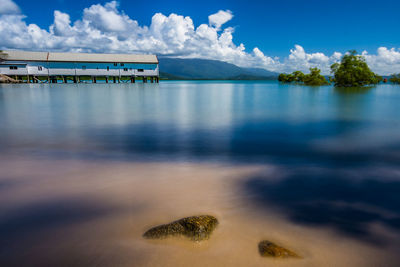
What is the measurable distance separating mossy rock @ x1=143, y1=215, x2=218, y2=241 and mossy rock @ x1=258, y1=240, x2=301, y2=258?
2.70 ft

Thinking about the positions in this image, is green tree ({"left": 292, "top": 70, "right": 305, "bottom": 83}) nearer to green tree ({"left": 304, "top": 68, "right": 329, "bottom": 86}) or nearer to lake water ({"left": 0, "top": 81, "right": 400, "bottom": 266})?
green tree ({"left": 304, "top": 68, "right": 329, "bottom": 86})

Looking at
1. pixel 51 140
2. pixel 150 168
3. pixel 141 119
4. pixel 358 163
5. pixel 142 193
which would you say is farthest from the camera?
pixel 141 119

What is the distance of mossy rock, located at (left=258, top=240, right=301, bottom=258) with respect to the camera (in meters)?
3.39

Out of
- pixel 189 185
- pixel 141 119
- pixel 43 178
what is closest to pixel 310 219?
pixel 189 185

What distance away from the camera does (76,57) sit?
61.8 meters

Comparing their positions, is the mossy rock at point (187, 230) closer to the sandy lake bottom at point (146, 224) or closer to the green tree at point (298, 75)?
the sandy lake bottom at point (146, 224)

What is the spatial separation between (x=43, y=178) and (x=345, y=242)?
643 centimetres

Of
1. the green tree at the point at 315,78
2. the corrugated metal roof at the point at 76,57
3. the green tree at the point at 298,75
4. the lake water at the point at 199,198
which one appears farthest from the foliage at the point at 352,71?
the lake water at the point at 199,198

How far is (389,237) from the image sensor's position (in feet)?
12.5

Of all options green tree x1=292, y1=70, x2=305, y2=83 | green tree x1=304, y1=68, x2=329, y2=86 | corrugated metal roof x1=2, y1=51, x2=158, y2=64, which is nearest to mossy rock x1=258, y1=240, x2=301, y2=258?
corrugated metal roof x1=2, y1=51, x2=158, y2=64

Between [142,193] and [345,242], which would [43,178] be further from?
[345,242]

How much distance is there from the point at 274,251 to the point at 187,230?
1.27 m

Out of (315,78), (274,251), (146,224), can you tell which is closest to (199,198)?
(146,224)

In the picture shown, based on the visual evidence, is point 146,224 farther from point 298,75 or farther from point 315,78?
point 298,75
